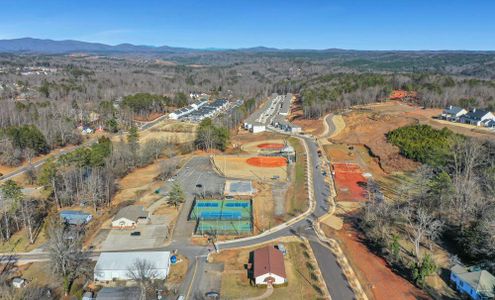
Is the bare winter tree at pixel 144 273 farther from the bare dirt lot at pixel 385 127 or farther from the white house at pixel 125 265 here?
the bare dirt lot at pixel 385 127

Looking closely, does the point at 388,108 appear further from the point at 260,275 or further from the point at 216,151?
the point at 260,275

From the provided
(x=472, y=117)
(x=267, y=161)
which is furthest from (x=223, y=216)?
(x=472, y=117)

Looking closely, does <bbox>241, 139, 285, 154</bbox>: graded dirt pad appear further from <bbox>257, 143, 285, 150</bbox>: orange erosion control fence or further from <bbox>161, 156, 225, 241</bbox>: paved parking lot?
<bbox>161, 156, 225, 241</bbox>: paved parking lot

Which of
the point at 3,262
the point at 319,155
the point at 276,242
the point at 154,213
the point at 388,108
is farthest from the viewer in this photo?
the point at 388,108

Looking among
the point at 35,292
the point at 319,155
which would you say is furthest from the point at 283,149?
the point at 35,292

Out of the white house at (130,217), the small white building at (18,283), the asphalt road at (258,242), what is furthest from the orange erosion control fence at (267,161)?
the small white building at (18,283)
